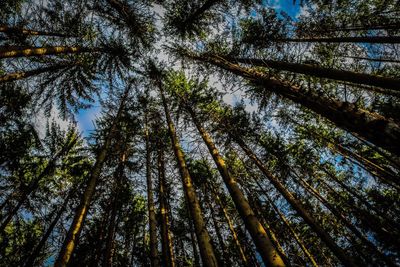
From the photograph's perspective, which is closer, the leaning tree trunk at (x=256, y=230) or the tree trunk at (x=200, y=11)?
the leaning tree trunk at (x=256, y=230)

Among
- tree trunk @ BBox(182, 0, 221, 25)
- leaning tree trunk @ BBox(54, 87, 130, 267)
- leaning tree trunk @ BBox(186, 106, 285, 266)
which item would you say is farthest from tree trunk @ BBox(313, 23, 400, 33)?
leaning tree trunk @ BBox(54, 87, 130, 267)

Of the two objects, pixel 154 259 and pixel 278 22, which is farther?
pixel 278 22

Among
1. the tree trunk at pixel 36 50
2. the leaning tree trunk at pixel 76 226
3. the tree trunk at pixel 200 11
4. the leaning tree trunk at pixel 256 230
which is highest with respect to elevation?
the tree trunk at pixel 200 11

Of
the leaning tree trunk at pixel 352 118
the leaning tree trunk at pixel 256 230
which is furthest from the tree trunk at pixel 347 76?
the leaning tree trunk at pixel 256 230

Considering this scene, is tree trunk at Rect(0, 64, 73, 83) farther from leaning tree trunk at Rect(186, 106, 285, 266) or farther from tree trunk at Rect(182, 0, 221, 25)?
leaning tree trunk at Rect(186, 106, 285, 266)

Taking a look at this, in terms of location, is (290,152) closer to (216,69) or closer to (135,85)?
(216,69)

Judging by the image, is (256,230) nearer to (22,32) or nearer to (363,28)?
(22,32)

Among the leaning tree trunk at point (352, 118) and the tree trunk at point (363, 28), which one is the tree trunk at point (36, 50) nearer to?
the leaning tree trunk at point (352, 118)

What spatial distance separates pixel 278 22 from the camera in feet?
27.6

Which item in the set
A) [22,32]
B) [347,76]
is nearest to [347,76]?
[347,76]

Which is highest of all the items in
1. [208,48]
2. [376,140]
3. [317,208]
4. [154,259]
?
[208,48]

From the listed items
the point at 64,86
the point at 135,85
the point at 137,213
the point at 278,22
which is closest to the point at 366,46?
the point at 278,22

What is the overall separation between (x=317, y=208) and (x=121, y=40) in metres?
13.1

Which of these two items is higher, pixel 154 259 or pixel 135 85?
pixel 135 85
